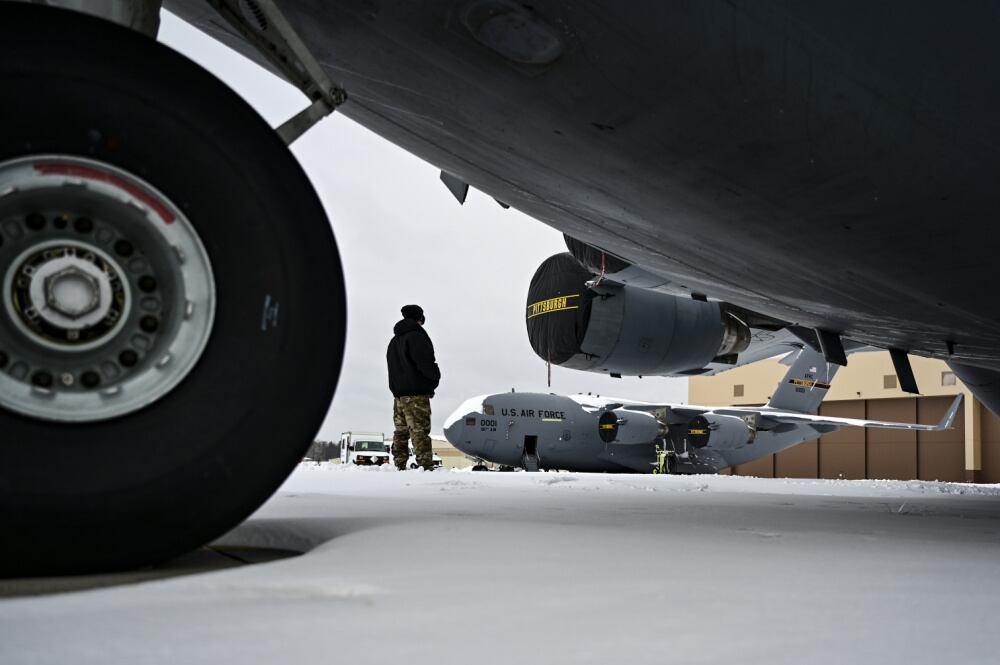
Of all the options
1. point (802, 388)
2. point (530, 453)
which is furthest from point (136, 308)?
point (802, 388)

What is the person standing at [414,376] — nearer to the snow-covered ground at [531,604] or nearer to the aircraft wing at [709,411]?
the snow-covered ground at [531,604]

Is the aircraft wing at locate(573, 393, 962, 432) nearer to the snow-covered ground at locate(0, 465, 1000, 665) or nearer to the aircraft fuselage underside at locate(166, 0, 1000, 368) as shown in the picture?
the aircraft fuselage underside at locate(166, 0, 1000, 368)

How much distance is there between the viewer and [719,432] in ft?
55.2

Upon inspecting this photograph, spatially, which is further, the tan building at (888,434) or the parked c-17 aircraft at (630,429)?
the tan building at (888,434)

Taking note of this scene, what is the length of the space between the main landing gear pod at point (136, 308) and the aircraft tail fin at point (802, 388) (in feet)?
59.0

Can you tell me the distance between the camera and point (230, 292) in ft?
3.79

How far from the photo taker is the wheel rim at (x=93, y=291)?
1062 millimetres

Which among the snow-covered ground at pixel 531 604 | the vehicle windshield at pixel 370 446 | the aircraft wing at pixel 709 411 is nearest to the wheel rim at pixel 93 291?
the snow-covered ground at pixel 531 604

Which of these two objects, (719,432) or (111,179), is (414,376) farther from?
(719,432)

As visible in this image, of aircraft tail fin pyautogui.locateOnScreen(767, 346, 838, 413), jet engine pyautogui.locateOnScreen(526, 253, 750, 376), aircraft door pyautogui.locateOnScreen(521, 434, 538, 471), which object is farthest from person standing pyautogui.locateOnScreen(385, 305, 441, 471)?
aircraft tail fin pyautogui.locateOnScreen(767, 346, 838, 413)

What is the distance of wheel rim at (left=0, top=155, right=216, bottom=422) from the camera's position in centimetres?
106

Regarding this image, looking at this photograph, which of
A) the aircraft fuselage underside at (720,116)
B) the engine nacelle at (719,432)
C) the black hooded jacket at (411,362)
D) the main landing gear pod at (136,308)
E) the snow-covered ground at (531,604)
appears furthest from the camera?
the engine nacelle at (719,432)

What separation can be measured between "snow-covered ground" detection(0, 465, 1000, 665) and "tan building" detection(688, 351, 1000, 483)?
22.6 m

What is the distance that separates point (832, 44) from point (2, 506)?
1637 millimetres
